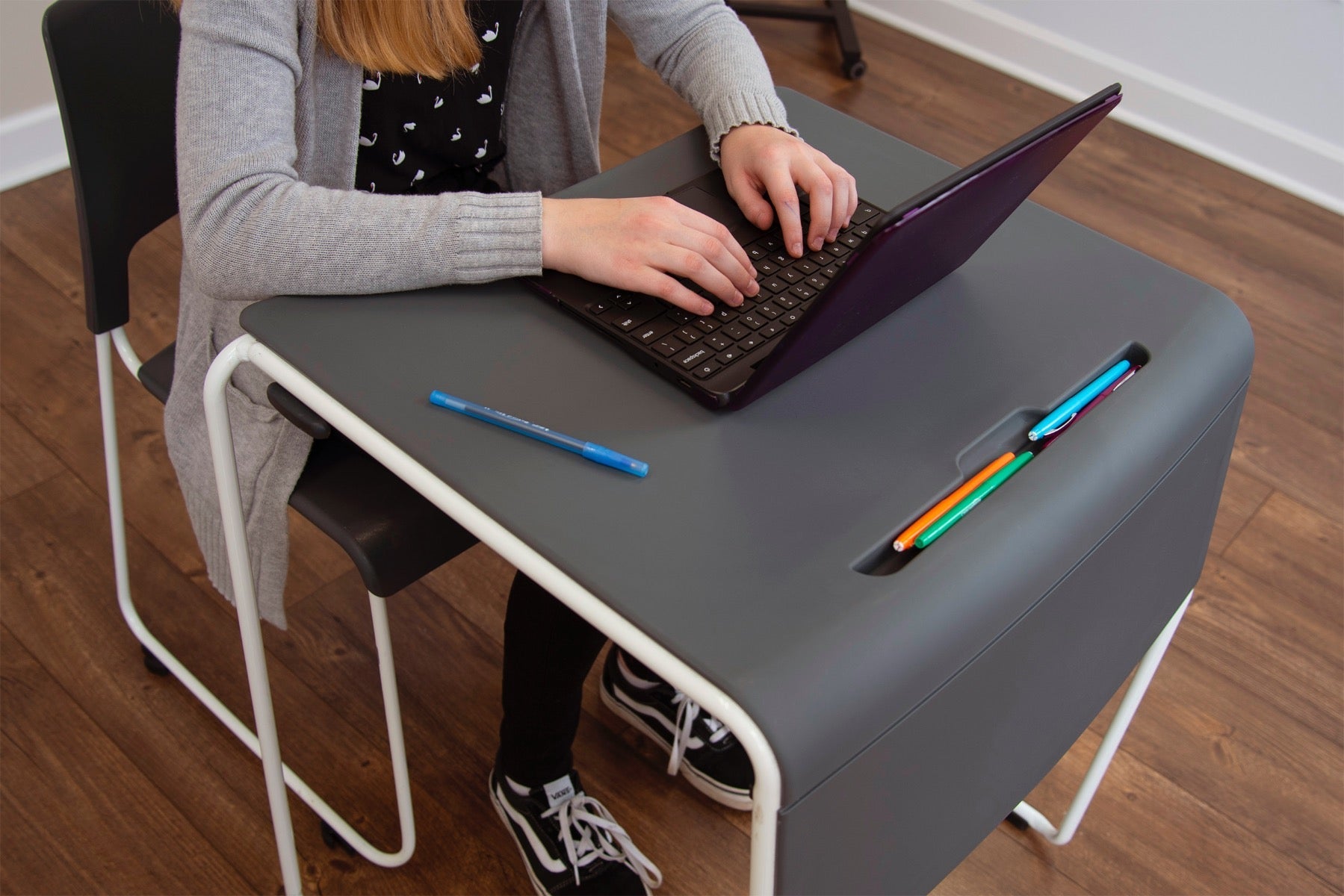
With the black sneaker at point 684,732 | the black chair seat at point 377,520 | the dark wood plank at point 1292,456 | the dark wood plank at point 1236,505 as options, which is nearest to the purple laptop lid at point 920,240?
the black chair seat at point 377,520

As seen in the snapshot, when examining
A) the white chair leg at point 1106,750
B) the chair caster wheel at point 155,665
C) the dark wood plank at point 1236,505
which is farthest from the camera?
the dark wood plank at point 1236,505

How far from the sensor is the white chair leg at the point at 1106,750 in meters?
1.00

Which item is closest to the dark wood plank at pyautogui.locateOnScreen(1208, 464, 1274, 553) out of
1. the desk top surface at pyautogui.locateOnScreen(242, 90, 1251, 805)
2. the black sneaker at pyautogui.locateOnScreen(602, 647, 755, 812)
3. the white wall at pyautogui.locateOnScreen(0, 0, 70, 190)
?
the black sneaker at pyautogui.locateOnScreen(602, 647, 755, 812)

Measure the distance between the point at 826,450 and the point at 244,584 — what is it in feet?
1.64

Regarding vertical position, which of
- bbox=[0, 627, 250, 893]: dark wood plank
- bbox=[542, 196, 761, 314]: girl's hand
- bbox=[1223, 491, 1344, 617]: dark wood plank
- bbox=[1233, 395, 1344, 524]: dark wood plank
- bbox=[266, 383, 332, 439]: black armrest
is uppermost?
bbox=[542, 196, 761, 314]: girl's hand

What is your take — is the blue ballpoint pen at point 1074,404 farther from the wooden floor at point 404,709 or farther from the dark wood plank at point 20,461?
the dark wood plank at point 20,461

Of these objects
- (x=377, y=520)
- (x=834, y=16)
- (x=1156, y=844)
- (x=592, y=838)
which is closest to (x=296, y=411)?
(x=377, y=520)

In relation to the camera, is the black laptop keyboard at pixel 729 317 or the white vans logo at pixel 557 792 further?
the white vans logo at pixel 557 792

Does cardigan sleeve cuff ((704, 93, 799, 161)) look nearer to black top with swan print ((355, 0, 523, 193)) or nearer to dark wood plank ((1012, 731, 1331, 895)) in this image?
black top with swan print ((355, 0, 523, 193))

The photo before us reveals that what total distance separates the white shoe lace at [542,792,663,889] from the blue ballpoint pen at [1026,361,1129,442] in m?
0.68

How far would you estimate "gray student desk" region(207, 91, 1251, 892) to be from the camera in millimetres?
597

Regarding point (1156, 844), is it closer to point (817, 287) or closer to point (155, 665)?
point (817, 287)

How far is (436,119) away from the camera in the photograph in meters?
1.04

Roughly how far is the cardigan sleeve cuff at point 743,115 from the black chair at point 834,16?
1.73 metres
